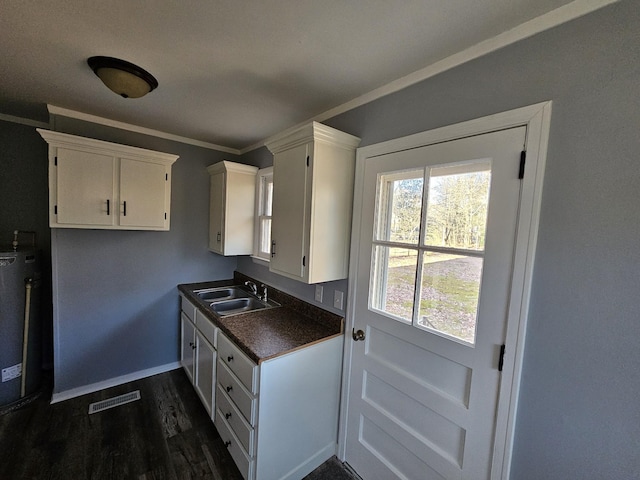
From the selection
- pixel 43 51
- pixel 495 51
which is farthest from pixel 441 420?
pixel 43 51

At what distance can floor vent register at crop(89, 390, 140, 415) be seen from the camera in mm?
2107

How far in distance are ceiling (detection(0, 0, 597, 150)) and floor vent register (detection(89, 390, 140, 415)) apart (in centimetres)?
233

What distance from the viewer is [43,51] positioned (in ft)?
4.25

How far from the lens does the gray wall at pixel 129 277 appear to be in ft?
7.13

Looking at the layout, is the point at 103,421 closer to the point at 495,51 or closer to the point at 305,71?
the point at 305,71

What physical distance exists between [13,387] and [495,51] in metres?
3.77

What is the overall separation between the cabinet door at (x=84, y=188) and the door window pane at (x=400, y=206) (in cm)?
205

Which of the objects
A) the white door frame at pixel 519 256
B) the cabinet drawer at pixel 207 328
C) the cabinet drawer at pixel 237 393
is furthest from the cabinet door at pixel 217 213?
the white door frame at pixel 519 256

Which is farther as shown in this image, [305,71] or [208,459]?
[208,459]

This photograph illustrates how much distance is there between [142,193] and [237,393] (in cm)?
174

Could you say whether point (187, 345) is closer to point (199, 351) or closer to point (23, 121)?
point (199, 351)

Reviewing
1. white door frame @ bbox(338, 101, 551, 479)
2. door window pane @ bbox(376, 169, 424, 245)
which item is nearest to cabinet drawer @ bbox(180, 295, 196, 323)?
door window pane @ bbox(376, 169, 424, 245)

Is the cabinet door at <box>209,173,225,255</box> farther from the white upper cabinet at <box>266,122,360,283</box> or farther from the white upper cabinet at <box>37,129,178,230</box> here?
the white upper cabinet at <box>266,122,360,283</box>

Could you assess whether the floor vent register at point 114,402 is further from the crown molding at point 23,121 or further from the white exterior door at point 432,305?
the crown molding at point 23,121
